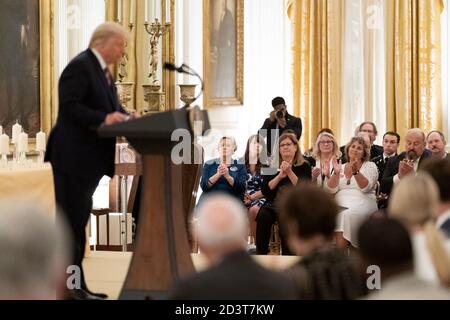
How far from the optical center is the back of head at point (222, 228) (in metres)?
2.90

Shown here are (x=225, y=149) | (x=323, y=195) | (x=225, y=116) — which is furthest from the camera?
Answer: (x=225, y=116)

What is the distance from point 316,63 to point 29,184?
603 centimetres

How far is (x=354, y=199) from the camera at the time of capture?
832 cm

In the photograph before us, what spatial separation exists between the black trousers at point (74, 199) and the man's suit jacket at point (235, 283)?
8.38ft

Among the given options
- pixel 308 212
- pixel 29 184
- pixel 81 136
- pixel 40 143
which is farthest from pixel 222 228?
pixel 40 143

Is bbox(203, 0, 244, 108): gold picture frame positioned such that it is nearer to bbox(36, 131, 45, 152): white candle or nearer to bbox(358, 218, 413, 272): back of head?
bbox(36, 131, 45, 152): white candle

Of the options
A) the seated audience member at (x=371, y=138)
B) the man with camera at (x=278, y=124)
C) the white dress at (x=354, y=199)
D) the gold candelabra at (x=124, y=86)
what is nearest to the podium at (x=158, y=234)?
the white dress at (x=354, y=199)

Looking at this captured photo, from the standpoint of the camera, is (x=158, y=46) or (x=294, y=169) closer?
(x=294, y=169)

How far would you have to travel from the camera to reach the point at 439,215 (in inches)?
164

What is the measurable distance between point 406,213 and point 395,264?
0.86 m

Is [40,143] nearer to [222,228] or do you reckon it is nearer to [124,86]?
[124,86]

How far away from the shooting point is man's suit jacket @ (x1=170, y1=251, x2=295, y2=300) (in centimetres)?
273

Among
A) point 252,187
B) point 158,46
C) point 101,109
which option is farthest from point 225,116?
point 101,109

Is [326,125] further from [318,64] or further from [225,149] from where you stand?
[225,149]
